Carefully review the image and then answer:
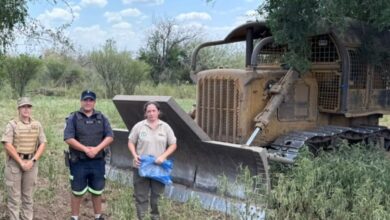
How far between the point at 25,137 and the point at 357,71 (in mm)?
5500

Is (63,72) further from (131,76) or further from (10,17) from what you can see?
(10,17)

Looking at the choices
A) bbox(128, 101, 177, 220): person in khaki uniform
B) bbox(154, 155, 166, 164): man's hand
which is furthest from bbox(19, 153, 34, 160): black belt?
bbox(154, 155, 166, 164): man's hand

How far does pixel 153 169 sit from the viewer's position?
5.59 m

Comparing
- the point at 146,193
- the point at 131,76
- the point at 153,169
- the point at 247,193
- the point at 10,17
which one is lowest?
the point at 146,193

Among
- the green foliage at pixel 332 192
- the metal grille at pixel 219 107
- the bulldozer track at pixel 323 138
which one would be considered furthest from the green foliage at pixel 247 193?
the metal grille at pixel 219 107

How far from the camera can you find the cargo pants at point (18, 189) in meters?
5.54

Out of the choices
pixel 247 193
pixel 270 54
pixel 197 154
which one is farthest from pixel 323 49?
pixel 247 193

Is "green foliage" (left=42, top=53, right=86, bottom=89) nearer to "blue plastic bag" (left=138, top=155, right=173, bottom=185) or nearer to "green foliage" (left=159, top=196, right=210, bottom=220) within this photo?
"green foliage" (left=159, top=196, right=210, bottom=220)

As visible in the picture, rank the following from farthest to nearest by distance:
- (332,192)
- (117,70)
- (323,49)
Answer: (117,70), (323,49), (332,192)

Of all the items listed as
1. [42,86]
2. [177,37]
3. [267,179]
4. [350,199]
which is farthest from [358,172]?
[177,37]

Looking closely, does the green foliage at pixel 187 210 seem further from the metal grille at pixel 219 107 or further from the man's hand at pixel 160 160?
the metal grille at pixel 219 107

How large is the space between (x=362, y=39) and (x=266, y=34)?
5.48 feet

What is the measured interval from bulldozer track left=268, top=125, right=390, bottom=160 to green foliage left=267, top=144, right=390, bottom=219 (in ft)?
3.53

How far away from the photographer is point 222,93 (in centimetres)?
832
